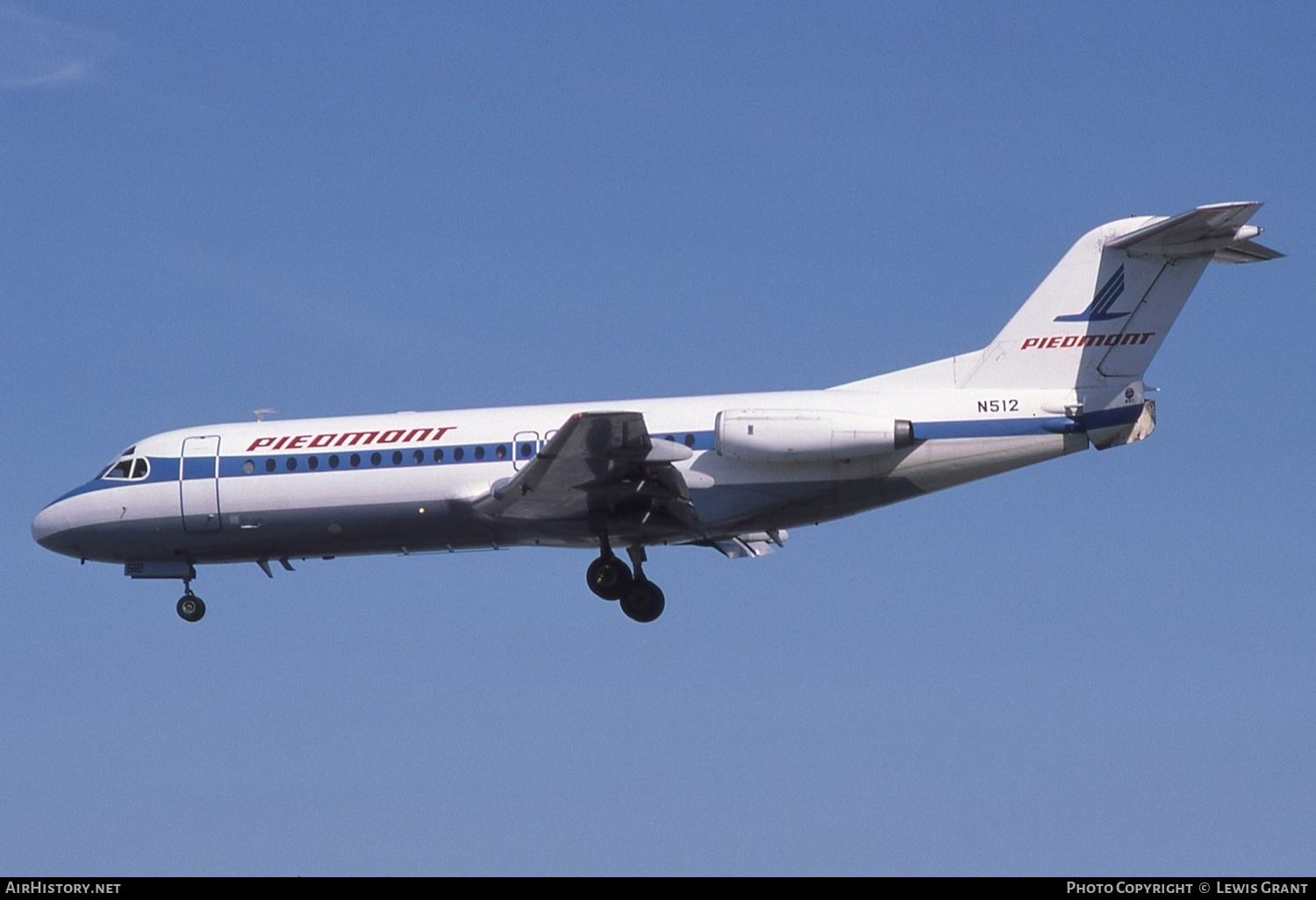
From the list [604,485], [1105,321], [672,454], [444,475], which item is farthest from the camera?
[444,475]

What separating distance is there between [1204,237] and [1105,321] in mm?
1991

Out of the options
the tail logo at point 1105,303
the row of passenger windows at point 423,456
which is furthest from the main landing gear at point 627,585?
the tail logo at point 1105,303

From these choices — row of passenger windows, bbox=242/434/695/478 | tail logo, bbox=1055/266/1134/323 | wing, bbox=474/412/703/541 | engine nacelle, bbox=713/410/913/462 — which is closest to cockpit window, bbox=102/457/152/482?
row of passenger windows, bbox=242/434/695/478

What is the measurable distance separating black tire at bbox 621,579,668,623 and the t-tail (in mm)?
5319

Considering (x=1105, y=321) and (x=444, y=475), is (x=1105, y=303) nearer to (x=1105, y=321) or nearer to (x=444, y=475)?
(x=1105, y=321)

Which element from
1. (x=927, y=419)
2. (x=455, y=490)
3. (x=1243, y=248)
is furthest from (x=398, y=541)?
(x=1243, y=248)

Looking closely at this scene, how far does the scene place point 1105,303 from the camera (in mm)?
28531

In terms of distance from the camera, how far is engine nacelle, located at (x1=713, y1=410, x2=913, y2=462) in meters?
27.7

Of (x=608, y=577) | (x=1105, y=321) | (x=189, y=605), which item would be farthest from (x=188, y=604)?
(x=1105, y=321)

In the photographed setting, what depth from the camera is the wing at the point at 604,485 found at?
27.4m

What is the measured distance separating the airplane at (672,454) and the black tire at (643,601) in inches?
1.5
